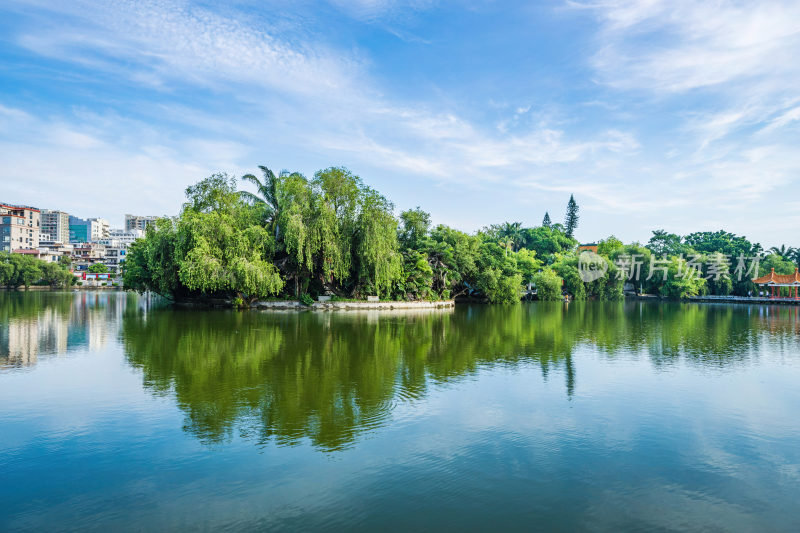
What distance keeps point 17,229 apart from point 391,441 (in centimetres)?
10958

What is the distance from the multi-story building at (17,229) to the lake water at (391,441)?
96656 mm

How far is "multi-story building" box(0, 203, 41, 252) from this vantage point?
9000 cm

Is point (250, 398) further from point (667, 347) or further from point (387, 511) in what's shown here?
point (667, 347)

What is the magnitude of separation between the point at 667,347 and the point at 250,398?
13.6m

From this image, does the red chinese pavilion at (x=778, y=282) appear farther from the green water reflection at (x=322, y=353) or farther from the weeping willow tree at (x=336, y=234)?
the weeping willow tree at (x=336, y=234)

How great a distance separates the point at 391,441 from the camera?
6.83 meters

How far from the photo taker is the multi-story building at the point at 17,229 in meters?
90.0

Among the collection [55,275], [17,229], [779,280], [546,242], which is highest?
[17,229]

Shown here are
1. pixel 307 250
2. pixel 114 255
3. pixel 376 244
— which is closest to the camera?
pixel 307 250

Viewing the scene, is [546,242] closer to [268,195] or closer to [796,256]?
[796,256]

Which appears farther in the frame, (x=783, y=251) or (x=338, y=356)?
(x=783, y=251)

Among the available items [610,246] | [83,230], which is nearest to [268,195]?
[610,246]

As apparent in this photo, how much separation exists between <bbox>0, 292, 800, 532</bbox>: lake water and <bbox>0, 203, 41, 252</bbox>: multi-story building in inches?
3805

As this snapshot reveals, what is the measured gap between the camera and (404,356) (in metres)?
13.8
